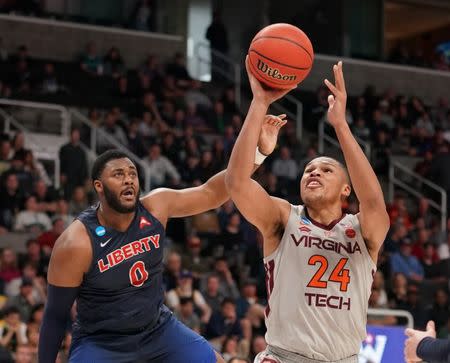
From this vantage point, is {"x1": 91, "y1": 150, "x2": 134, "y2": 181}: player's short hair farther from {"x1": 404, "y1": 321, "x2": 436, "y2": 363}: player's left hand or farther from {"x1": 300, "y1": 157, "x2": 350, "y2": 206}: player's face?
{"x1": 404, "y1": 321, "x2": 436, "y2": 363}: player's left hand

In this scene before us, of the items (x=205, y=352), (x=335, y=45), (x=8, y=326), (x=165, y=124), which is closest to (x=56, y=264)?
(x=205, y=352)

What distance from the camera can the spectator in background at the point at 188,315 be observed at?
→ 38.3ft

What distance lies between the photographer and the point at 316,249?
5.65 metres

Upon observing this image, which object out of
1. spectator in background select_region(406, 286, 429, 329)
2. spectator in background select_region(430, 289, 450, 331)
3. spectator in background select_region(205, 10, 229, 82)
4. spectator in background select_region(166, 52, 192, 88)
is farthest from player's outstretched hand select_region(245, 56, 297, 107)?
spectator in background select_region(205, 10, 229, 82)

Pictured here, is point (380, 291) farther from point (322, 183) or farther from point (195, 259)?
point (322, 183)

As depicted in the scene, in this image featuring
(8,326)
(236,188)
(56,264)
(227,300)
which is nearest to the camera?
(236,188)

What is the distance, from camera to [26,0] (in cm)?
1955

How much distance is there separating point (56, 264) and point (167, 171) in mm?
9356

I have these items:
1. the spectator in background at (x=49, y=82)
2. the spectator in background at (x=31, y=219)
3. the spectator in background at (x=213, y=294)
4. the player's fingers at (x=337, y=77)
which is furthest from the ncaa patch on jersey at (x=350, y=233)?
the spectator in background at (x=49, y=82)

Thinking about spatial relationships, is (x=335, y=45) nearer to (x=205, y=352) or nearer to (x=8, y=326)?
(x=8, y=326)

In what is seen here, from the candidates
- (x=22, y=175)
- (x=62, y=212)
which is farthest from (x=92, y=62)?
(x=62, y=212)

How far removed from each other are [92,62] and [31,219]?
248 inches

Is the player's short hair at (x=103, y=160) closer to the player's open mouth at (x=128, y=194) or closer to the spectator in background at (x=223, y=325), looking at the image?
the player's open mouth at (x=128, y=194)

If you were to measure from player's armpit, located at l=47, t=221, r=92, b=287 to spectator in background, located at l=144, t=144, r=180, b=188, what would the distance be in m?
9.07
